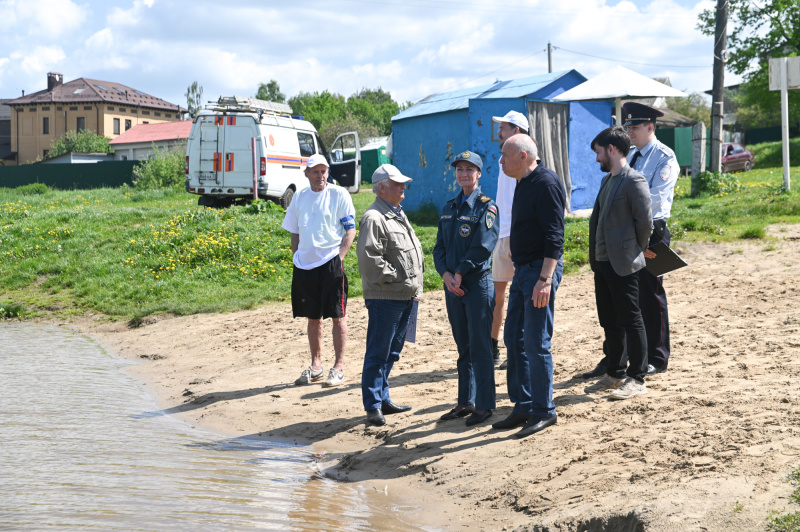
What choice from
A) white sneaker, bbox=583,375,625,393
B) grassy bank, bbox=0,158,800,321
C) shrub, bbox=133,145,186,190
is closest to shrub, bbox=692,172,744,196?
grassy bank, bbox=0,158,800,321

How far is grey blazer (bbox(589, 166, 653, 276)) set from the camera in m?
5.23

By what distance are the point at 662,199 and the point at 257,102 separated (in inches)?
556

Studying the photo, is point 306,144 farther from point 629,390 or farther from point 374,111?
point 374,111

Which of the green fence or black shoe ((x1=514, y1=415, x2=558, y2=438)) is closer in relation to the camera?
black shoe ((x1=514, y1=415, x2=558, y2=438))

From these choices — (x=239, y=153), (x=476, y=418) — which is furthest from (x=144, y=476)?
(x=239, y=153)

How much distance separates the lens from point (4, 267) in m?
13.5

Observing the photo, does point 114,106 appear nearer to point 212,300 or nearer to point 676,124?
point 676,124

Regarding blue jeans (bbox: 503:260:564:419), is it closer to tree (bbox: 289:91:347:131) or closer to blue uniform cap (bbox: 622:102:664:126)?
blue uniform cap (bbox: 622:102:664:126)

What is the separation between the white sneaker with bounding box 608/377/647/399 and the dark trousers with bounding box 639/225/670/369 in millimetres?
565

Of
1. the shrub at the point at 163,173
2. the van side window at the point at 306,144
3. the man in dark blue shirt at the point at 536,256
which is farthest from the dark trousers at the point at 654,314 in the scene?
the shrub at the point at 163,173

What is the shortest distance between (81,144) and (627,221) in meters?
67.0

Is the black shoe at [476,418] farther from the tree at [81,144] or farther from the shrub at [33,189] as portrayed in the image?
the tree at [81,144]

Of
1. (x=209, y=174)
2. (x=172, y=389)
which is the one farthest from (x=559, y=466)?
(x=209, y=174)

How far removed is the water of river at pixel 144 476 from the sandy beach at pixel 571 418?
0.86ft
